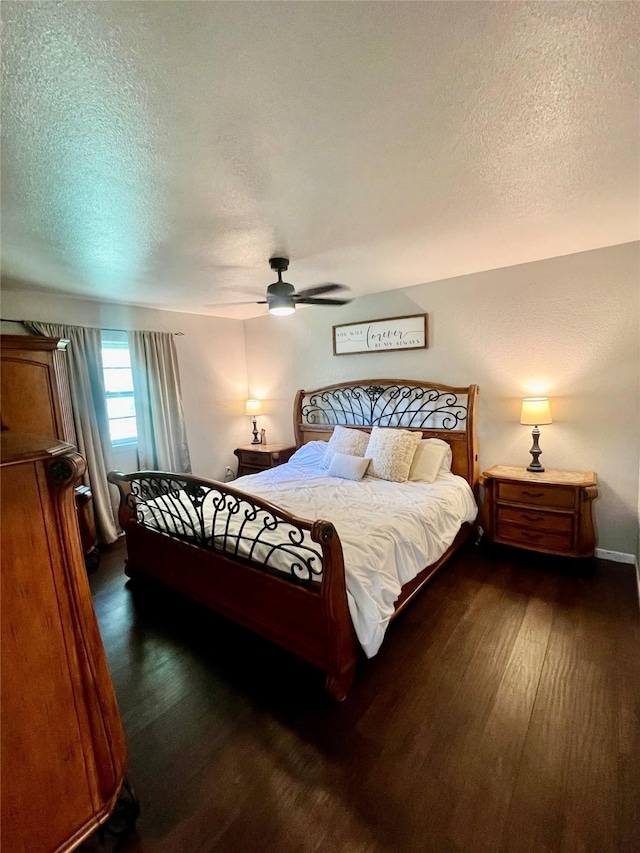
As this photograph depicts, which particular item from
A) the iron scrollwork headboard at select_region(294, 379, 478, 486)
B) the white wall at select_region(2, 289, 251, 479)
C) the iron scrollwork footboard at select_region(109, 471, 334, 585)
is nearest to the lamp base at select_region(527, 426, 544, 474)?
the iron scrollwork headboard at select_region(294, 379, 478, 486)

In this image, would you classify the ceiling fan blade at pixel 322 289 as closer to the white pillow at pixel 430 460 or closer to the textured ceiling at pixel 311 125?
the textured ceiling at pixel 311 125

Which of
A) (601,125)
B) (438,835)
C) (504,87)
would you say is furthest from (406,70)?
(438,835)

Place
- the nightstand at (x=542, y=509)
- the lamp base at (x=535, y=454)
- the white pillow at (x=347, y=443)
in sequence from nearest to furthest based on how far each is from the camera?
the nightstand at (x=542, y=509)
the lamp base at (x=535, y=454)
the white pillow at (x=347, y=443)

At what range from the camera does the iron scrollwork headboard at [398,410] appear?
3498 millimetres

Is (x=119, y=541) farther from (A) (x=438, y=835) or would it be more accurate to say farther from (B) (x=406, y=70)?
(B) (x=406, y=70)

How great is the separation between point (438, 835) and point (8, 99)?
2.87 m

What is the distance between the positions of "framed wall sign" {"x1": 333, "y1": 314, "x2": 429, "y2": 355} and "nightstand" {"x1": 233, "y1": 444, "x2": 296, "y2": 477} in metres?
1.45

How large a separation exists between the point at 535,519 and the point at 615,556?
0.79 metres

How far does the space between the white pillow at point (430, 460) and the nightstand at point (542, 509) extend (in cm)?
38

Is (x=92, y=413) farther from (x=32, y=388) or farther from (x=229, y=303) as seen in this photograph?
(x=229, y=303)

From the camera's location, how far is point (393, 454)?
134 inches

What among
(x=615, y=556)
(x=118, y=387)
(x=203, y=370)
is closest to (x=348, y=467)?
(x=615, y=556)

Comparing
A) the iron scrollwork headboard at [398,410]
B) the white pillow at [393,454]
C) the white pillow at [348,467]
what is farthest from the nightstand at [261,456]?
the white pillow at [393,454]

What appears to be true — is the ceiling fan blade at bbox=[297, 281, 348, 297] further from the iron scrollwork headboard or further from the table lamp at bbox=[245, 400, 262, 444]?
the table lamp at bbox=[245, 400, 262, 444]
